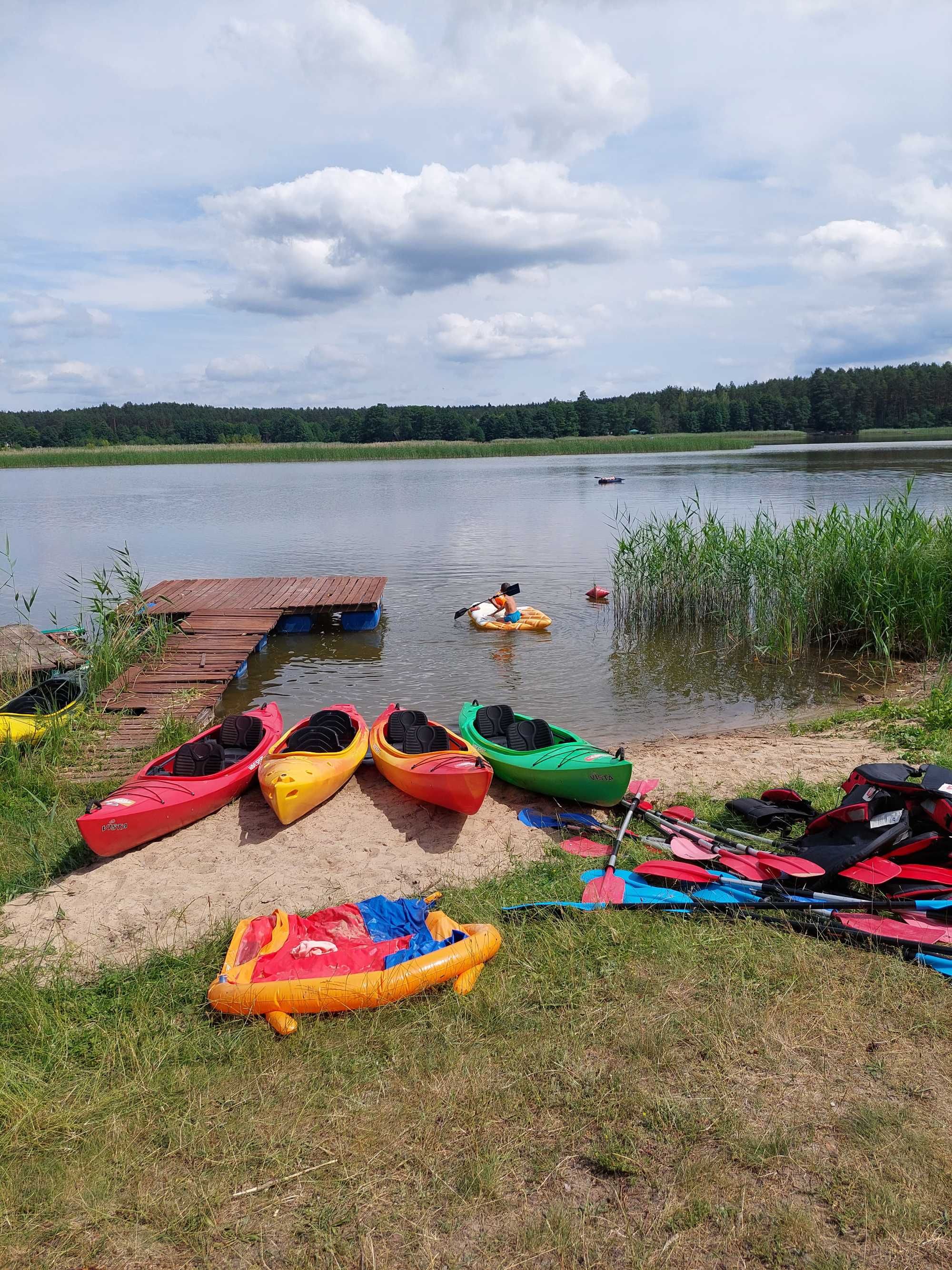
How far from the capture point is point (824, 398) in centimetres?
8644

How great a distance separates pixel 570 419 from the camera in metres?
95.5

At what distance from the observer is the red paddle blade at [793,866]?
446 cm

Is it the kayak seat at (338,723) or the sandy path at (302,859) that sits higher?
the kayak seat at (338,723)

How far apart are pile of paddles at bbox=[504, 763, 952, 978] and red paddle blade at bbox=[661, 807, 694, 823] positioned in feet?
1.78

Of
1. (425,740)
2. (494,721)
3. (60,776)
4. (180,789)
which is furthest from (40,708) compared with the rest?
(494,721)

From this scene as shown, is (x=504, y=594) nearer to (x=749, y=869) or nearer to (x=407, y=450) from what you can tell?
(x=749, y=869)

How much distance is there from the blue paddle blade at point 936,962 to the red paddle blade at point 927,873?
2.06 feet

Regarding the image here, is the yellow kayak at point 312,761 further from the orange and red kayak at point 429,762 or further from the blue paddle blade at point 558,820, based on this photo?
the blue paddle blade at point 558,820

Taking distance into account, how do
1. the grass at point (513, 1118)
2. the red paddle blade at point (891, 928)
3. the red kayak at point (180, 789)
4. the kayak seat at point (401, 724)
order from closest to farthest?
the grass at point (513, 1118) < the red paddle blade at point (891, 928) < the red kayak at point (180, 789) < the kayak seat at point (401, 724)

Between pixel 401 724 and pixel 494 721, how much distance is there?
0.86m

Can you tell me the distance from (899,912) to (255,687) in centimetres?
894

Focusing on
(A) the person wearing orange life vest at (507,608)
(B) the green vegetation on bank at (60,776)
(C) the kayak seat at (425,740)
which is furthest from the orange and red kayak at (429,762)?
(A) the person wearing orange life vest at (507,608)

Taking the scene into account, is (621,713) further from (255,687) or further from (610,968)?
(610,968)

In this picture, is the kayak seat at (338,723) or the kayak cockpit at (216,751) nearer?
the kayak cockpit at (216,751)
